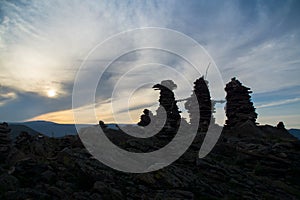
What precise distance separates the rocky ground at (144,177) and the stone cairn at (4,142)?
104 cm

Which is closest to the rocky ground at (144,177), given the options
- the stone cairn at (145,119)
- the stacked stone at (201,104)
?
the stacked stone at (201,104)

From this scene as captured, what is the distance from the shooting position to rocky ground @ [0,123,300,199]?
44.4 feet

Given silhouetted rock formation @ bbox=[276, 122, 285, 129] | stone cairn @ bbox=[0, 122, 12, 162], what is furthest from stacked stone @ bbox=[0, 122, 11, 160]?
silhouetted rock formation @ bbox=[276, 122, 285, 129]

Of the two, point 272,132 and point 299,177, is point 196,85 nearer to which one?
point 272,132

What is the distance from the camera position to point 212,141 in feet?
91.1

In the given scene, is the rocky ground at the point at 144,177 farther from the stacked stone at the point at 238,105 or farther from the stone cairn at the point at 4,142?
the stacked stone at the point at 238,105

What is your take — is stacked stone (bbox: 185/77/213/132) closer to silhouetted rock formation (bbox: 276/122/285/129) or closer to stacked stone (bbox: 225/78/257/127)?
stacked stone (bbox: 225/78/257/127)

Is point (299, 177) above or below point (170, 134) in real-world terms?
below

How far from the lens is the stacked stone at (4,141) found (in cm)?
1930

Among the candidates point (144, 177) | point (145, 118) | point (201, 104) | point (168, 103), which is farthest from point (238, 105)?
point (144, 177)

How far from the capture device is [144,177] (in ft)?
52.4

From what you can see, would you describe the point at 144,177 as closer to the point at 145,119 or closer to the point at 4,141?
the point at 4,141

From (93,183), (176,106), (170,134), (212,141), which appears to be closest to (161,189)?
(93,183)

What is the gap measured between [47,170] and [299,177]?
20.5 metres
